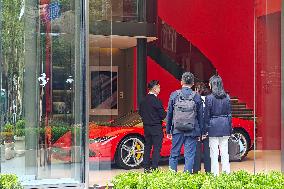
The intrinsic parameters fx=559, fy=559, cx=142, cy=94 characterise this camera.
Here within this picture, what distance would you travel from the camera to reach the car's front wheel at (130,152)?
10.4 meters

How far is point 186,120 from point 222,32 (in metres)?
9.83

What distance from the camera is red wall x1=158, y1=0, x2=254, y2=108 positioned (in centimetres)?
1562

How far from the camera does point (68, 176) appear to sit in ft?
26.5

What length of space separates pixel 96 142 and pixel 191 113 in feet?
5.45

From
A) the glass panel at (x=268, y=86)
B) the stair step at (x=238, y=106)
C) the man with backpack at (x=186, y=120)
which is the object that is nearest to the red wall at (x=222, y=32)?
the stair step at (x=238, y=106)

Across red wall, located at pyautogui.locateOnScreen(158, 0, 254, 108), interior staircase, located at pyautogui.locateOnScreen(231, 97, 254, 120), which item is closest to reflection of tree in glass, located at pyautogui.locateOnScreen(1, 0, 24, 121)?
interior staircase, located at pyautogui.locateOnScreen(231, 97, 254, 120)

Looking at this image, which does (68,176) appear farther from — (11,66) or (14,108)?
(11,66)

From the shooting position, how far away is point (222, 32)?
17.1 metres

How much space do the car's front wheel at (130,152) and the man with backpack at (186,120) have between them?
2476mm

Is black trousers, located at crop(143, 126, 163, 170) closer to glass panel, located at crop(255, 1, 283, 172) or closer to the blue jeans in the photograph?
the blue jeans

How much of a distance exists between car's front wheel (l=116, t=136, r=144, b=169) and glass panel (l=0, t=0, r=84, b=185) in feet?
7.82

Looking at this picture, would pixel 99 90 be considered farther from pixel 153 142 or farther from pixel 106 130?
pixel 153 142

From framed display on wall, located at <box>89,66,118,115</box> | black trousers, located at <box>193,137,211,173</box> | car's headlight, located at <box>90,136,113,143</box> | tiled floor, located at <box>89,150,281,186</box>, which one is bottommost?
tiled floor, located at <box>89,150,281,186</box>

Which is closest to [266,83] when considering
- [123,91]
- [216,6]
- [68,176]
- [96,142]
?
[96,142]
